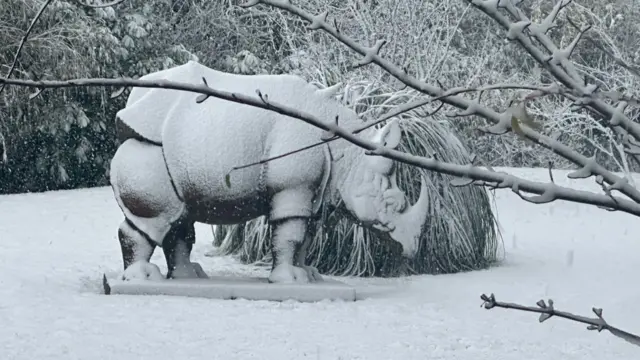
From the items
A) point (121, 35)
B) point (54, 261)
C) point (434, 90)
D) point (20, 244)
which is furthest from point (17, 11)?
point (434, 90)

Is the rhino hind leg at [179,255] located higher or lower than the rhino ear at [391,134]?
lower

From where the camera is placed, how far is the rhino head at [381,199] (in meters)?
6.61

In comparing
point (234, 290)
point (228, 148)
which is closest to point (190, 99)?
point (228, 148)

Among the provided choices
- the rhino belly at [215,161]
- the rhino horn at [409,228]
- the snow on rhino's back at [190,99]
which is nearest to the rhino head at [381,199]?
the rhino horn at [409,228]

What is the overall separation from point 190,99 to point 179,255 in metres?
1.05

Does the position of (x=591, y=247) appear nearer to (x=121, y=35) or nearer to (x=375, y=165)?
(x=375, y=165)

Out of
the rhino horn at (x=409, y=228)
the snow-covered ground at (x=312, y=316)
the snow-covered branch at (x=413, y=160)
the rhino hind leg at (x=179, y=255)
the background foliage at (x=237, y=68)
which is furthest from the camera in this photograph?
the background foliage at (x=237, y=68)

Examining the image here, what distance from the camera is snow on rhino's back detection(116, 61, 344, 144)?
21.6 feet

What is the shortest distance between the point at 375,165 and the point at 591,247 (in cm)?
406

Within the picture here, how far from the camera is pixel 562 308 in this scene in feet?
22.6

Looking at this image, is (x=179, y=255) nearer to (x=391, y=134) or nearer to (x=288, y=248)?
(x=288, y=248)

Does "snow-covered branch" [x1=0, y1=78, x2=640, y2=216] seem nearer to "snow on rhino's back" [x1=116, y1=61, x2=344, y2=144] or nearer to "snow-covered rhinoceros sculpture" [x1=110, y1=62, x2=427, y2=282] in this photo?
"snow-covered rhinoceros sculpture" [x1=110, y1=62, x2=427, y2=282]

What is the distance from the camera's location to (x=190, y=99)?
6.68 metres

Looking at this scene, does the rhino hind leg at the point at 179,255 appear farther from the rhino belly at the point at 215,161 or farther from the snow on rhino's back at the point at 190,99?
the snow on rhino's back at the point at 190,99
